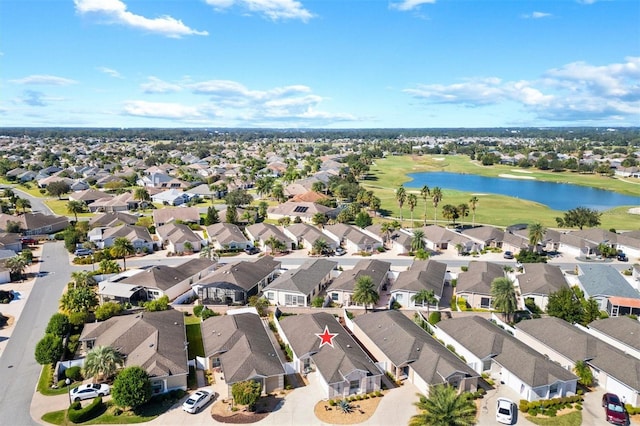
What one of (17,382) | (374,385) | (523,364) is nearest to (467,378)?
(523,364)

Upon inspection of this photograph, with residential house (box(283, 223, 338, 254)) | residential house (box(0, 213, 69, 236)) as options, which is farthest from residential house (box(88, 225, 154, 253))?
residential house (box(283, 223, 338, 254))

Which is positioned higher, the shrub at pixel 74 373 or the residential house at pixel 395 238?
the residential house at pixel 395 238

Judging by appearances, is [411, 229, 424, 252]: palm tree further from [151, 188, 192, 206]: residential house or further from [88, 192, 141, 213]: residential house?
[88, 192, 141, 213]: residential house

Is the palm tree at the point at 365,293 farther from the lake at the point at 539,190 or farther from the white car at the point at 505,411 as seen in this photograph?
the lake at the point at 539,190

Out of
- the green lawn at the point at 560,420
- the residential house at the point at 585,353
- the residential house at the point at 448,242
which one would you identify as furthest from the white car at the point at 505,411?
the residential house at the point at 448,242

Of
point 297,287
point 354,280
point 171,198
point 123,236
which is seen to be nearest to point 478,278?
point 354,280

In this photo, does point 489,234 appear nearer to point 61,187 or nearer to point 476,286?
point 476,286
